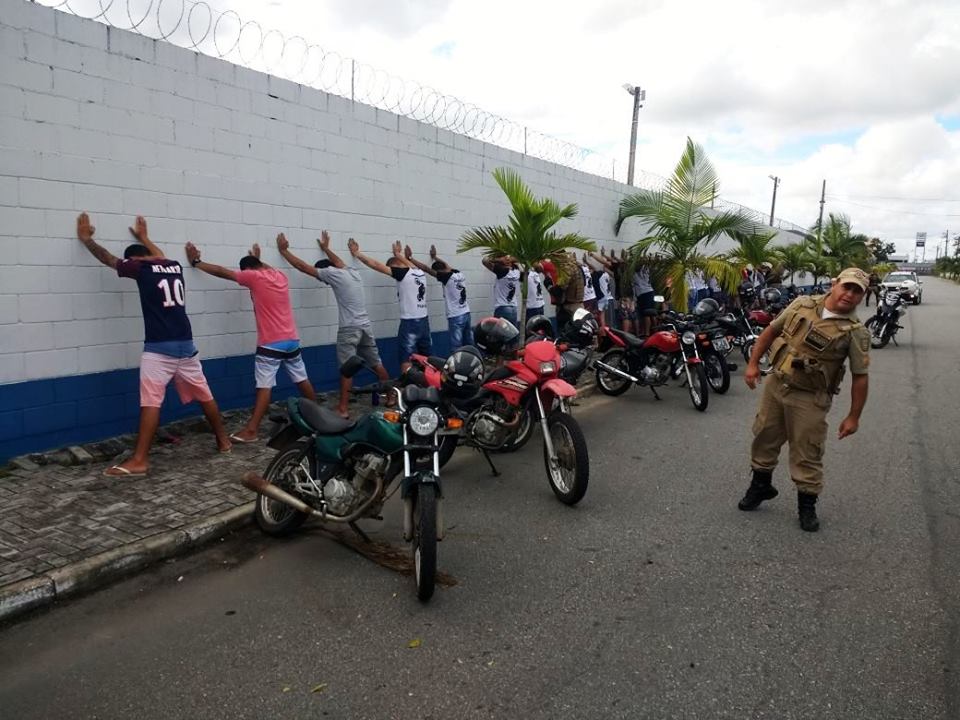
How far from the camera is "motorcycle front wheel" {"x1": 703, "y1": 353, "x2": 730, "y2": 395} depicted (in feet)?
29.1

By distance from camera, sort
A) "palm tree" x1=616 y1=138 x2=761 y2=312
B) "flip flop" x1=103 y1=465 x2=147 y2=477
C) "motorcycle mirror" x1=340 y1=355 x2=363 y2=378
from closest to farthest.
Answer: "motorcycle mirror" x1=340 y1=355 x2=363 y2=378
"flip flop" x1=103 y1=465 x2=147 y2=477
"palm tree" x1=616 y1=138 x2=761 y2=312

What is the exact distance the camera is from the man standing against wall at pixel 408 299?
297 inches

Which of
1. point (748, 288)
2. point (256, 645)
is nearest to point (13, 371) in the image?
point (256, 645)

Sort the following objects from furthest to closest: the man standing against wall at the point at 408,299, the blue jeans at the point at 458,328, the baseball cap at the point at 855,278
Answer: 1. the blue jeans at the point at 458,328
2. the man standing against wall at the point at 408,299
3. the baseball cap at the point at 855,278

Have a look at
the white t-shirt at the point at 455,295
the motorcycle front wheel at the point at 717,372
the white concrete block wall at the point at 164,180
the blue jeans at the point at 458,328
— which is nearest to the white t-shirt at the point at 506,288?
the blue jeans at the point at 458,328

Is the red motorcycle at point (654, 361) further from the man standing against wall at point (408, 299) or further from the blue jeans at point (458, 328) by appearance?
the man standing against wall at point (408, 299)

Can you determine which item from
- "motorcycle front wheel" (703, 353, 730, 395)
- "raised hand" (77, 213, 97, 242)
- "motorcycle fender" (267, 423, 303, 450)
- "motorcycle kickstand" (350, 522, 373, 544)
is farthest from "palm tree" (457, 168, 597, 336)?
"motorcycle kickstand" (350, 522, 373, 544)

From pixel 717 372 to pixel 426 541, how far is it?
6565 millimetres

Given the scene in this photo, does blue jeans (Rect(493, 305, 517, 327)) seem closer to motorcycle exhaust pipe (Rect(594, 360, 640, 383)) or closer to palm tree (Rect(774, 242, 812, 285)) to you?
motorcycle exhaust pipe (Rect(594, 360, 640, 383))

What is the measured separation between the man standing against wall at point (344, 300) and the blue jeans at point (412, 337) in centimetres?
58

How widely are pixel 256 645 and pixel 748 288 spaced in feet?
48.7

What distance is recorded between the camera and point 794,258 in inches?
746

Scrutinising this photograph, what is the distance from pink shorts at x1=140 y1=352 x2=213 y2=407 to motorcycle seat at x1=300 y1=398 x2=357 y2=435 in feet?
5.56

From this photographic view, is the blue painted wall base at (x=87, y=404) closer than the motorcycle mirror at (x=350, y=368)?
No
